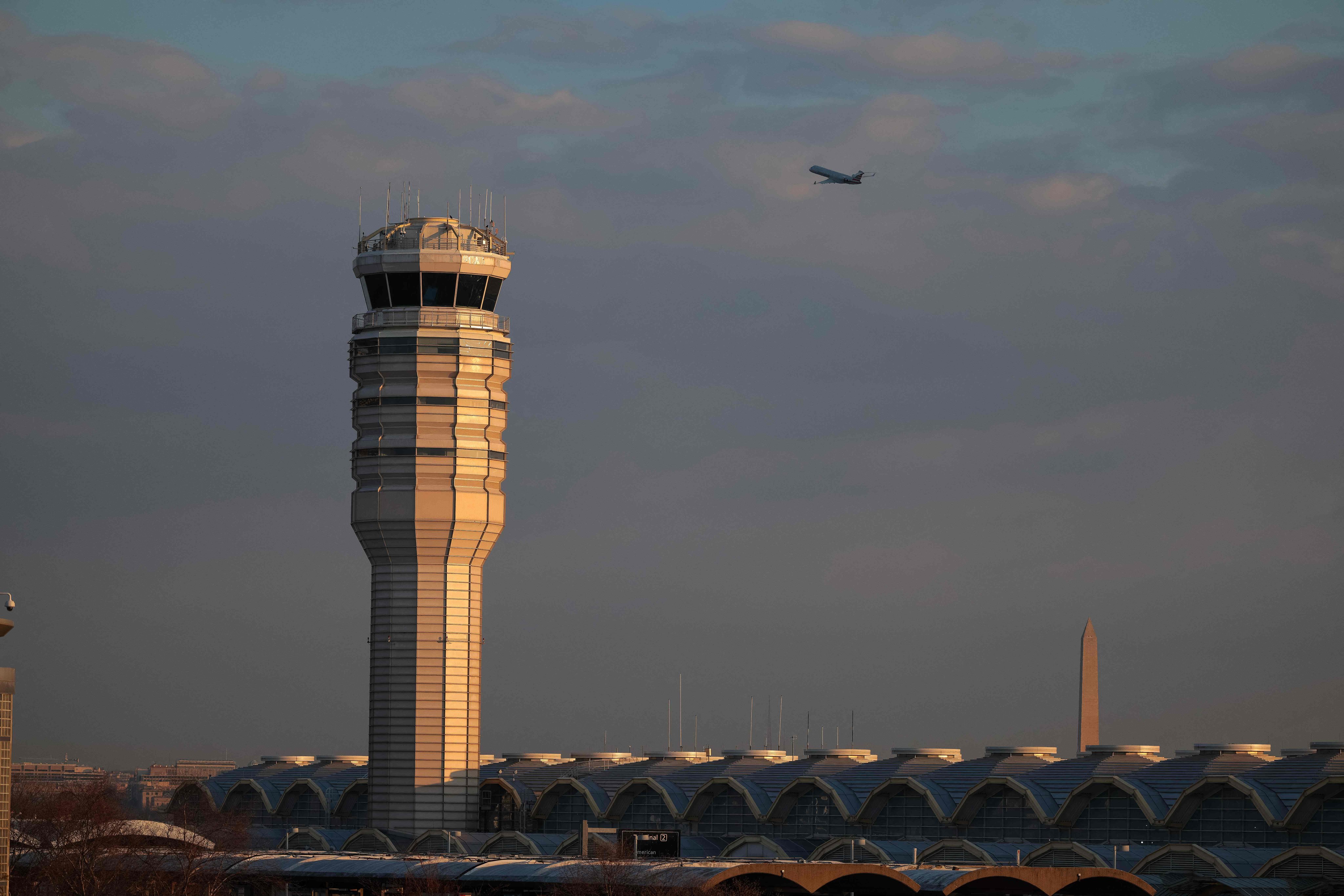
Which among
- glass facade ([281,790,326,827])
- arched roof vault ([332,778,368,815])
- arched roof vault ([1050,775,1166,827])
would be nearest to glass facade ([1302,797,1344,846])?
arched roof vault ([1050,775,1166,827])

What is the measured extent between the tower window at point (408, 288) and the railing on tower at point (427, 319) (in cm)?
66

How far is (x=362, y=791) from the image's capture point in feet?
583

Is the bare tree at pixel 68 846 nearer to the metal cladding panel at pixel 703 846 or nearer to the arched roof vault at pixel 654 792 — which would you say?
the arched roof vault at pixel 654 792

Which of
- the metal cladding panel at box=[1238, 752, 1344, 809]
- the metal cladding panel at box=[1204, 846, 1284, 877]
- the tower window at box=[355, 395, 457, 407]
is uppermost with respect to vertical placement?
the tower window at box=[355, 395, 457, 407]

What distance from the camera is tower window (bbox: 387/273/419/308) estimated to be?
167125mm

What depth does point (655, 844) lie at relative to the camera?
121 metres

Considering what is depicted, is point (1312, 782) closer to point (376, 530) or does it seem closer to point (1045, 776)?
point (1045, 776)

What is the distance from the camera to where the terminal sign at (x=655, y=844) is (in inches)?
4722

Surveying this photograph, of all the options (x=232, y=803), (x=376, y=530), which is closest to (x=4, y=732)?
(x=376, y=530)

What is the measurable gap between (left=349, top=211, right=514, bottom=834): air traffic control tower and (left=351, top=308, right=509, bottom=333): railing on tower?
11cm

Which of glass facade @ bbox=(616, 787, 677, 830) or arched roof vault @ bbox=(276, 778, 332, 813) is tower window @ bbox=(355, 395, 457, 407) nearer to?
glass facade @ bbox=(616, 787, 677, 830)

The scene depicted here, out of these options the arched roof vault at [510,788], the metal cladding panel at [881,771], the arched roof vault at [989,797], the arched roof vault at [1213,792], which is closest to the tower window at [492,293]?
the arched roof vault at [510,788]

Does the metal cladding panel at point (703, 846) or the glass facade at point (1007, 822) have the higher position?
the glass facade at point (1007, 822)

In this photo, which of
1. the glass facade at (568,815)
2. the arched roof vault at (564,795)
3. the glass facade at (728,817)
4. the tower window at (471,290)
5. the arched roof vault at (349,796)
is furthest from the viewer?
the arched roof vault at (349,796)
